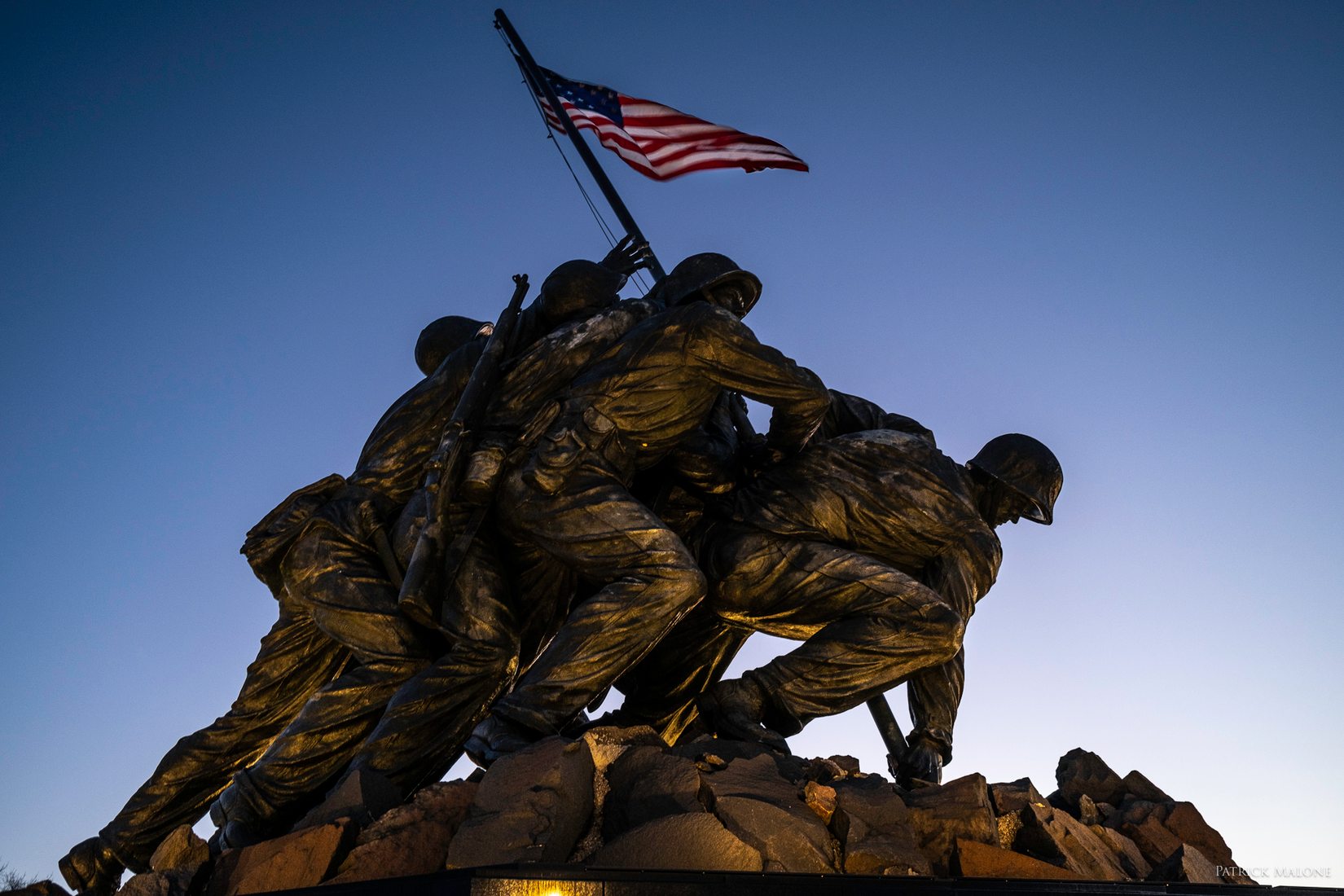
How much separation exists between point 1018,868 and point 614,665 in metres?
2.05

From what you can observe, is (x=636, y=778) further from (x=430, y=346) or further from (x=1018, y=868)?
(x=430, y=346)

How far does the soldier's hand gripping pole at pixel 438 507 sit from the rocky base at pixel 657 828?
1186 mm

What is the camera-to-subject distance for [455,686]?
249 inches

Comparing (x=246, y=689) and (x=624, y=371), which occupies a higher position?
(x=624, y=371)

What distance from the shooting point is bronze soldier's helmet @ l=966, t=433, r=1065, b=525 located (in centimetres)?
761

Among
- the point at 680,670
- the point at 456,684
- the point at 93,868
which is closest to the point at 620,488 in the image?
the point at 456,684

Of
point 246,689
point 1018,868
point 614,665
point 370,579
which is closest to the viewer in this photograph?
point 1018,868

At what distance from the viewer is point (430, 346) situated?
811 centimetres

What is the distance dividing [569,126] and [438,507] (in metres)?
5.53

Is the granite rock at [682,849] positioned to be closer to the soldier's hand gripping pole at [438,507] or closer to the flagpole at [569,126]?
the soldier's hand gripping pole at [438,507]

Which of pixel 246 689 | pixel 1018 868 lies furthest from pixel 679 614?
pixel 246 689

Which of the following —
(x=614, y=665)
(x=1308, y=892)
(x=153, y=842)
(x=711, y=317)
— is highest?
(x=711, y=317)

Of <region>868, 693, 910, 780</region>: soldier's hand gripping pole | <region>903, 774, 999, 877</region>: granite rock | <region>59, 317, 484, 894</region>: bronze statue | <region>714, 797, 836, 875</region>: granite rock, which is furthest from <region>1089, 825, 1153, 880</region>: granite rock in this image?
<region>59, 317, 484, 894</region>: bronze statue

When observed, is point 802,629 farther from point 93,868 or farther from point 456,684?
point 93,868
